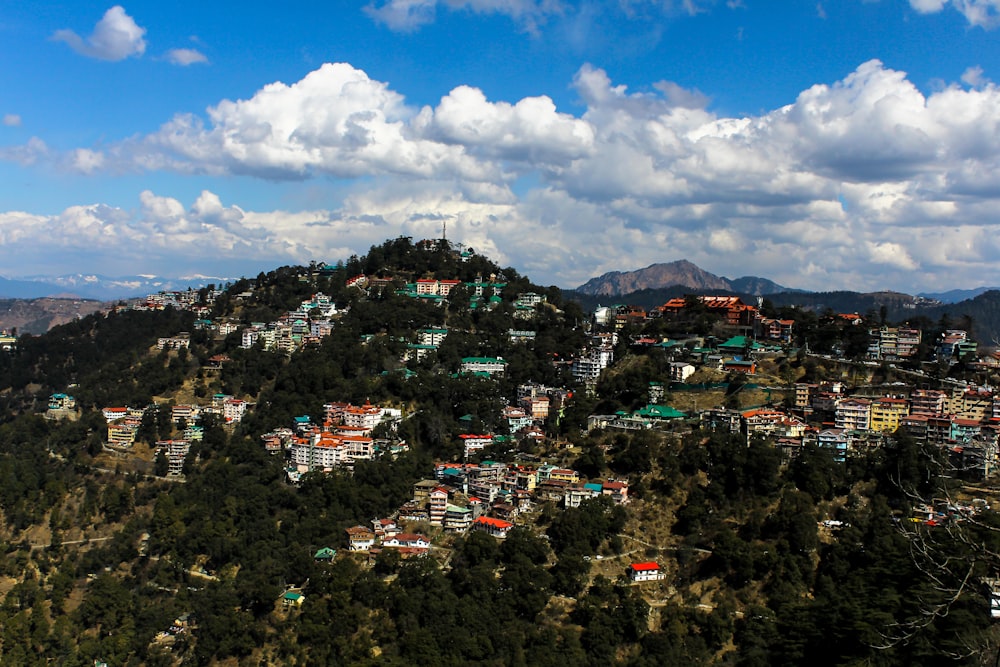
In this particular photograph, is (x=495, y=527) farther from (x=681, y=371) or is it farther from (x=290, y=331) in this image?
(x=290, y=331)

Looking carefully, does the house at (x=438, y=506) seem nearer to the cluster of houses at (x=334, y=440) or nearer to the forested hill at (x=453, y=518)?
the forested hill at (x=453, y=518)

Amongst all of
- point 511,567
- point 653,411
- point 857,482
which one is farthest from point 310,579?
point 857,482

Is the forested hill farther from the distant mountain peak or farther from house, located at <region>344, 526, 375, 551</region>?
the distant mountain peak

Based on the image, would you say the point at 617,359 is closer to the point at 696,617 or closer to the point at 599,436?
the point at 599,436

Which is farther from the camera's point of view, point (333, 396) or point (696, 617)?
point (333, 396)

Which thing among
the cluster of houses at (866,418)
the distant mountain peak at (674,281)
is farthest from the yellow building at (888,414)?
the distant mountain peak at (674,281)

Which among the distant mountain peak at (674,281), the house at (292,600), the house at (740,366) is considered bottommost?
the house at (292,600)

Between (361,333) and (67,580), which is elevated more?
(361,333)
